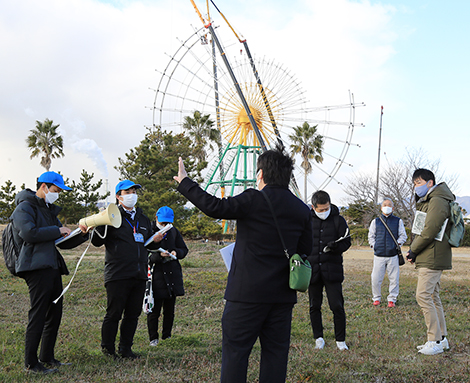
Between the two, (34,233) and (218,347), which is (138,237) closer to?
(34,233)

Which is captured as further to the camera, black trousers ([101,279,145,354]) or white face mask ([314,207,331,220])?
white face mask ([314,207,331,220])

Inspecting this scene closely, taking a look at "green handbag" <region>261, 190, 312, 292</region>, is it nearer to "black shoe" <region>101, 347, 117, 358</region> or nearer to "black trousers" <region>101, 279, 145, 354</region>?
"black trousers" <region>101, 279, 145, 354</region>

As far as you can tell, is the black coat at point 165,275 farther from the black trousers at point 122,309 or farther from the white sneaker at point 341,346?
the white sneaker at point 341,346

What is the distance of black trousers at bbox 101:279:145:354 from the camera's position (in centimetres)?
475

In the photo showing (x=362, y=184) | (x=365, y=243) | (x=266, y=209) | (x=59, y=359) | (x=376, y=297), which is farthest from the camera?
(x=365, y=243)

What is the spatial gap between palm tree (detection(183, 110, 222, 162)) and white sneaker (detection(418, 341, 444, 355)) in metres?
42.0

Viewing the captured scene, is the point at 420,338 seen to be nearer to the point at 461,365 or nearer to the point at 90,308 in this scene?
the point at 461,365

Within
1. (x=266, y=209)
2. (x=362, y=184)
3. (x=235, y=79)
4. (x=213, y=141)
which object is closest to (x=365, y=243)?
(x=362, y=184)

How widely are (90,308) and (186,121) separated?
40556mm

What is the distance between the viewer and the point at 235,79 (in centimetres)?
2989

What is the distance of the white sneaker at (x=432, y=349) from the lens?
211 inches

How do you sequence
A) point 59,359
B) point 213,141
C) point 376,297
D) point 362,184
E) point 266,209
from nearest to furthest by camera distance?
1. point 266,209
2. point 59,359
3. point 376,297
4. point 362,184
5. point 213,141

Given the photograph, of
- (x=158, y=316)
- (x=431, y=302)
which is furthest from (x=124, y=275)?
(x=431, y=302)

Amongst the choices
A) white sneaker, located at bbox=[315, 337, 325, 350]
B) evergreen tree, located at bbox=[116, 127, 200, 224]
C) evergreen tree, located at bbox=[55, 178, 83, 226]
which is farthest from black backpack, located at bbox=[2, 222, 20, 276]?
evergreen tree, located at bbox=[55, 178, 83, 226]
